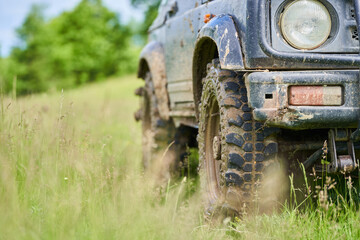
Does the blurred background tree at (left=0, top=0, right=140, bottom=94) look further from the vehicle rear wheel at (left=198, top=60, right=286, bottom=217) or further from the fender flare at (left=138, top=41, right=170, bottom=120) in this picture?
the vehicle rear wheel at (left=198, top=60, right=286, bottom=217)

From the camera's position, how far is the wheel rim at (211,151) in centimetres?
354

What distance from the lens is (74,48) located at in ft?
144

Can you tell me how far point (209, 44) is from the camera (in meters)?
3.65

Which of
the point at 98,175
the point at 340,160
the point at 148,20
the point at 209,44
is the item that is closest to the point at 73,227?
the point at 98,175

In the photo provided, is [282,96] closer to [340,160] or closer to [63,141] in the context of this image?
[340,160]

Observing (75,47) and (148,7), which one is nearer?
(148,7)

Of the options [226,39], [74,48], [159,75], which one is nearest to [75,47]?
[74,48]

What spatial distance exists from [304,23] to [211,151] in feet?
4.09

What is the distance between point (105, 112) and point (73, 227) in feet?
19.6

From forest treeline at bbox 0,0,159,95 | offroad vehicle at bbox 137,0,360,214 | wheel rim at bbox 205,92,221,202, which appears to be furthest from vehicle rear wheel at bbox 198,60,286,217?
forest treeline at bbox 0,0,159,95

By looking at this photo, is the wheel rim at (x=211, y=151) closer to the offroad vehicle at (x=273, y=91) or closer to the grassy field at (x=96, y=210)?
the offroad vehicle at (x=273, y=91)

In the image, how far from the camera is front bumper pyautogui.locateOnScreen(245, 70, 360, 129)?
2693mm

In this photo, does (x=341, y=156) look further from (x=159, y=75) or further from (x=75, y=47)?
(x=75, y=47)

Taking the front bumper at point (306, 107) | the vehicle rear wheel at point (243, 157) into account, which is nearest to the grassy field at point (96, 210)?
the vehicle rear wheel at point (243, 157)
